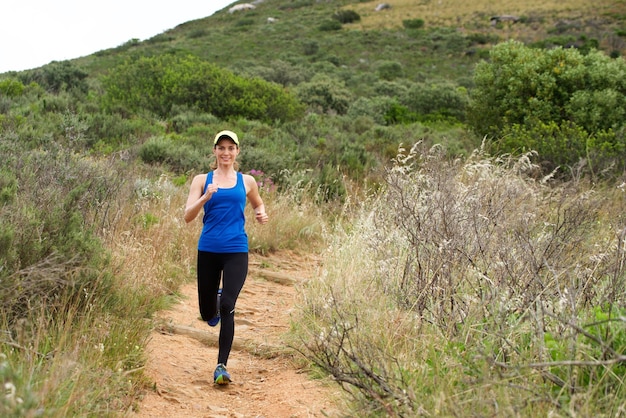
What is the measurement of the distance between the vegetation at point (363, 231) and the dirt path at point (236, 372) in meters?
0.22

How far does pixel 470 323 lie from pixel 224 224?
193cm

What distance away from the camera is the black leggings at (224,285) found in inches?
179

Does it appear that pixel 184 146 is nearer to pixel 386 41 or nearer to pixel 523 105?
pixel 523 105

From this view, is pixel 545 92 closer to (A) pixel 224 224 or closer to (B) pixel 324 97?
(B) pixel 324 97

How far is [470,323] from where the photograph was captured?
364 cm

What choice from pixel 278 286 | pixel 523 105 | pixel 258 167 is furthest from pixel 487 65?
pixel 278 286

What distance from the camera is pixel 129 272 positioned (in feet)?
17.0

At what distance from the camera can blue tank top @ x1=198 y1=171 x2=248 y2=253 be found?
4645mm

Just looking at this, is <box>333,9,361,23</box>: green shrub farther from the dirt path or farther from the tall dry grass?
the tall dry grass

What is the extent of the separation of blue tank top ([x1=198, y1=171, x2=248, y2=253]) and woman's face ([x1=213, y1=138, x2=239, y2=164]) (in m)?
0.22

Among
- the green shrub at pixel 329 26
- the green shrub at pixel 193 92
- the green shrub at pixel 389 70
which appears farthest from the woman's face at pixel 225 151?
the green shrub at pixel 329 26

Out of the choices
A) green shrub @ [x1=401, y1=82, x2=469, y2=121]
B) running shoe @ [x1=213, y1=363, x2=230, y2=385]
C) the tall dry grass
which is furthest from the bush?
running shoe @ [x1=213, y1=363, x2=230, y2=385]

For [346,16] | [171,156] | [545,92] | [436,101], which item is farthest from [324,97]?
[346,16]

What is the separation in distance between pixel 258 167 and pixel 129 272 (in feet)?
21.0
